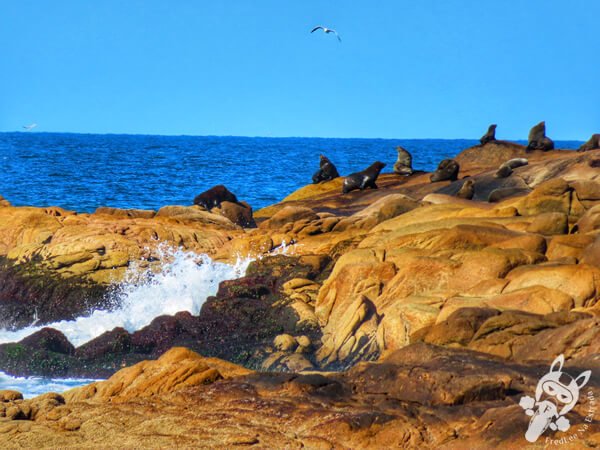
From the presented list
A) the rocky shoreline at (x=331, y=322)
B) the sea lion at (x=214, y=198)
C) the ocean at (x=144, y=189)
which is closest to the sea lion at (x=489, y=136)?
the rocky shoreline at (x=331, y=322)

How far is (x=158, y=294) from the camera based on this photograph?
19.7 m

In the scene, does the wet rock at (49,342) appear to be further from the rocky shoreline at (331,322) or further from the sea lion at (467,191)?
the sea lion at (467,191)

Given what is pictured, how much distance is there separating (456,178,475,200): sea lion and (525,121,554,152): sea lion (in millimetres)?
8596

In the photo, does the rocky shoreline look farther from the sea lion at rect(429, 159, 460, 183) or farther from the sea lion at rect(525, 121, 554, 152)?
the sea lion at rect(525, 121, 554, 152)

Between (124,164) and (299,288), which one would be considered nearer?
(299,288)

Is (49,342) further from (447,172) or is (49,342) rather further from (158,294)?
(447,172)

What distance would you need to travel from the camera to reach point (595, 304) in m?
13.5

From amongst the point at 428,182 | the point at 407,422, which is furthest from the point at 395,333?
the point at 428,182

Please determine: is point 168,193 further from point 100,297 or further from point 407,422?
point 407,422

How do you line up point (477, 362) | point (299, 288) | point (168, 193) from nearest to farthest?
point (477, 362)
point (299, 288)
point (168, 193)

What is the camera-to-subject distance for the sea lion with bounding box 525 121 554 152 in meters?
33.2

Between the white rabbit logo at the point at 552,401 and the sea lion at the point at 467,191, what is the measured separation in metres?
14.5

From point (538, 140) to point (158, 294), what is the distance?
18.5 metres

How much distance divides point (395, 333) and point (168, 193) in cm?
3530
